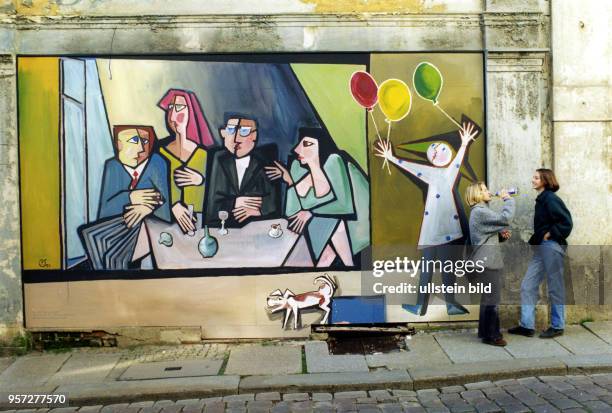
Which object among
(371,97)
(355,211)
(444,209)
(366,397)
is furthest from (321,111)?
(366,397)

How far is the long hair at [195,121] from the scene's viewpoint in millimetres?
7016

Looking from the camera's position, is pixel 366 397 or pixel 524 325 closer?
pixel 366 397

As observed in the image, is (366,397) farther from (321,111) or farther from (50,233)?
(50,233)

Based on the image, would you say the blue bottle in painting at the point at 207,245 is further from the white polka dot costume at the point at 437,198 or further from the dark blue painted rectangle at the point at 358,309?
the white polka dot costume at the point at 437,198

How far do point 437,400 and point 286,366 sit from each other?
5.31ft

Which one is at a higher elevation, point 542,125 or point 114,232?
point 542,125

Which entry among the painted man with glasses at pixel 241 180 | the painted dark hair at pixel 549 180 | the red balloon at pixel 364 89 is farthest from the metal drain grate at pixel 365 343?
the red balloon at pixel 364 89

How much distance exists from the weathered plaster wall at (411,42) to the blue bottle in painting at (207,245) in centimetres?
211

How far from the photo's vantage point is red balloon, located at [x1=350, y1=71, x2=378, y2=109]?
23.2 ft

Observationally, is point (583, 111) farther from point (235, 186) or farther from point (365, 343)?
point (235, 186)

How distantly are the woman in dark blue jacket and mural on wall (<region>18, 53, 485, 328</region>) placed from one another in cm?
82

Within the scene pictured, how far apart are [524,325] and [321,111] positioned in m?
3.43

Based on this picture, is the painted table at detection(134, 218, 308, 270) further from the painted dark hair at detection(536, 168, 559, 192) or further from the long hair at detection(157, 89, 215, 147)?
the painted dark hair at detection(536, 168, 559, 192)

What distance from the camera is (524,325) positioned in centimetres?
688
